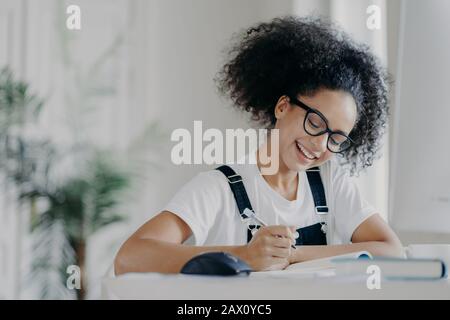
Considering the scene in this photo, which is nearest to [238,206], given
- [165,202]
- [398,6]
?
[165,202]

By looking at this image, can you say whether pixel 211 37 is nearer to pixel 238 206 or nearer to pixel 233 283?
pixel 238 206

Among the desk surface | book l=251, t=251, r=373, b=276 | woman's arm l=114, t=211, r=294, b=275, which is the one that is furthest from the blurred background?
the desk surface

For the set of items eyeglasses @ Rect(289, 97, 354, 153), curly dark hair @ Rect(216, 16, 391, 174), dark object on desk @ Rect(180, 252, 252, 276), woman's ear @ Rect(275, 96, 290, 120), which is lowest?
dark object on desk @ Rect(180, 252, 252, 276)

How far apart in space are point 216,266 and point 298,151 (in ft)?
1.35

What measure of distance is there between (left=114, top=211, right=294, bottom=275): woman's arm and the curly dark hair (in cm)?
22

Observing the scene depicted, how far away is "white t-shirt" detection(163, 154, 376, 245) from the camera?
41.4 inches

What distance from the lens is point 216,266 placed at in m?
0.69

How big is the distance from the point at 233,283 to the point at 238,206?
0.45 meters

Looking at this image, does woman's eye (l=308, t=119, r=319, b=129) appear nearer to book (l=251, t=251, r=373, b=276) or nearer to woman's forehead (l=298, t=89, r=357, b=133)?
woman's forehead (l=298, t=89, r=357, b=133)

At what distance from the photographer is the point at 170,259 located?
93cm

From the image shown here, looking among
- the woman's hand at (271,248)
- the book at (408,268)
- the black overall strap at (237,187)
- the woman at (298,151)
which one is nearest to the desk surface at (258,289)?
the book at (408,268)

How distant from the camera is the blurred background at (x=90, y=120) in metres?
0.97

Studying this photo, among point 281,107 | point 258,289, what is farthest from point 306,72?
point 258,289

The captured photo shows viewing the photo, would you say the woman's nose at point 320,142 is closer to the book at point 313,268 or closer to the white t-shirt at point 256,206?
the white t-shirt at point 256,206
